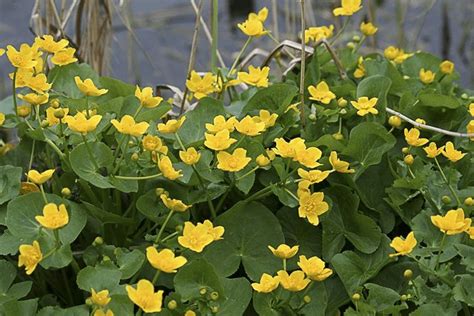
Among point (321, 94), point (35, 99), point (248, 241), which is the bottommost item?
point (248, 241)

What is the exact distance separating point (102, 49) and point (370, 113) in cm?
76

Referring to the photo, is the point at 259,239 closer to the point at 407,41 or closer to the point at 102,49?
the point at 102,49

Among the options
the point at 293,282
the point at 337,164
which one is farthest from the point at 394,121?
the point at 293,282

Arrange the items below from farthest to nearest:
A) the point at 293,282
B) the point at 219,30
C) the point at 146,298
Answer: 1. the point at 219,30
2. the point at 293,282
3. the point at 146,298

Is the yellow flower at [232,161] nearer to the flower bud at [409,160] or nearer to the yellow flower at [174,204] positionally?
the yellow flower at [174,204]

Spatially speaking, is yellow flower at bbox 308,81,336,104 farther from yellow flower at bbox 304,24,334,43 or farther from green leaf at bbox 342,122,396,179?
Result: yellow flower at bbox 304,24,334,43

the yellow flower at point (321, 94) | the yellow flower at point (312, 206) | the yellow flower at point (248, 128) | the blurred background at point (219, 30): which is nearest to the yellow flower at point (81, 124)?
the yellow flower at point (248, 128)

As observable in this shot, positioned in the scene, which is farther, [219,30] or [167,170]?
[219,30]

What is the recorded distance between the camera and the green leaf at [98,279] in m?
1.09

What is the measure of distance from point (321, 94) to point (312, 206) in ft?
0.91

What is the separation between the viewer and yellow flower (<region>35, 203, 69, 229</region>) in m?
1.04

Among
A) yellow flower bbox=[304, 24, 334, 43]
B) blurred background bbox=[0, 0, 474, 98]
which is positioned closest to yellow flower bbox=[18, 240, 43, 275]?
yellow flower bbox=[304, 24, 334, 43]

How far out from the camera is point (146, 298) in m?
0.99

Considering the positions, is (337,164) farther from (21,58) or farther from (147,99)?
(21,58)
